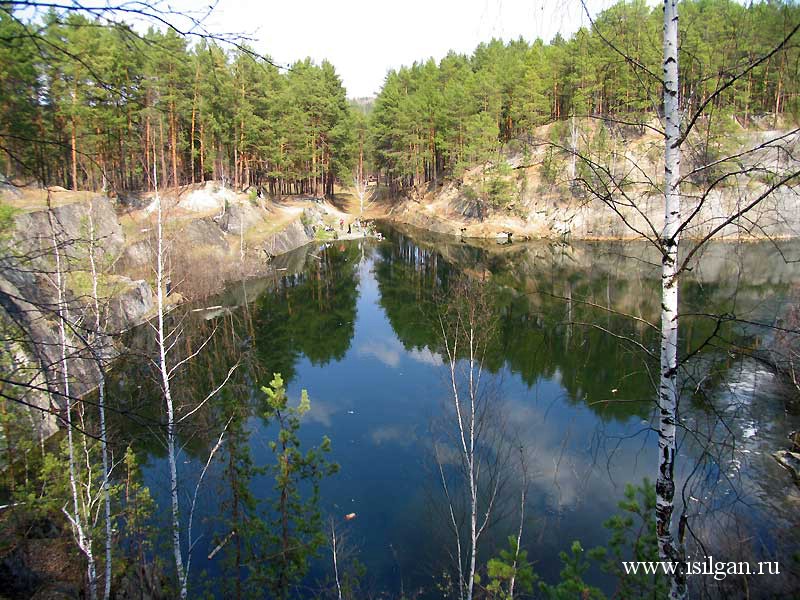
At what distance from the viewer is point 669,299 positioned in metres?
3.76

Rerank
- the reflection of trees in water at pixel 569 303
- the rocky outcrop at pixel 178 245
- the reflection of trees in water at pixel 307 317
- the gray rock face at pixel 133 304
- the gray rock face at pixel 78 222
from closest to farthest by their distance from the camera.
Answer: the reflection of trees in water at pixel 569 303 → the rocky outcrop at pixel 178 245 → the gray rock face at pixel 78 222 → the gray rock face at pixel 133 304 → the reflection of trees in water at pixel 307 317

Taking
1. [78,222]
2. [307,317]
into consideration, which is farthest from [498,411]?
[78,222]

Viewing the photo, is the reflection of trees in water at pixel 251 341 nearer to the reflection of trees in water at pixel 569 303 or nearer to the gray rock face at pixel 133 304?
the gray rock face at pixel 133 304

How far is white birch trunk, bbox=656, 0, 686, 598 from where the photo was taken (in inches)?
139

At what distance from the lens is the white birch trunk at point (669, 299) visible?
139 inches

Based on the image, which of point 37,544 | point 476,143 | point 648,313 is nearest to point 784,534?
point 648,313

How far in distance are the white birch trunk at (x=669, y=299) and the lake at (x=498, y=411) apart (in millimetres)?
182

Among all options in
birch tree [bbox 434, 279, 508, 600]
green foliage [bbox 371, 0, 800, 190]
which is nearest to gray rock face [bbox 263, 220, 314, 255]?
green foliage [bbox 371, 0, 800, 190]

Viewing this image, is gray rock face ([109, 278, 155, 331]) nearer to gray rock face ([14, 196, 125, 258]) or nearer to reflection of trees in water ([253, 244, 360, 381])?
gray rock face ([14, 196, 125, 258])

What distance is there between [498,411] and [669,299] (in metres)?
13.4

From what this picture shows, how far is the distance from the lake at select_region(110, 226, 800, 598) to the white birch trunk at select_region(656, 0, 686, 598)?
0.18 meters

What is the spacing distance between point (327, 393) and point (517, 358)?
850 centimetres

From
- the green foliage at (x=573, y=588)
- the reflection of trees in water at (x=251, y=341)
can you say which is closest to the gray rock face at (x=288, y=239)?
the reflection of trees in water at (x=251, y=341)

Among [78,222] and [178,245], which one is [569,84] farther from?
[178,245]
